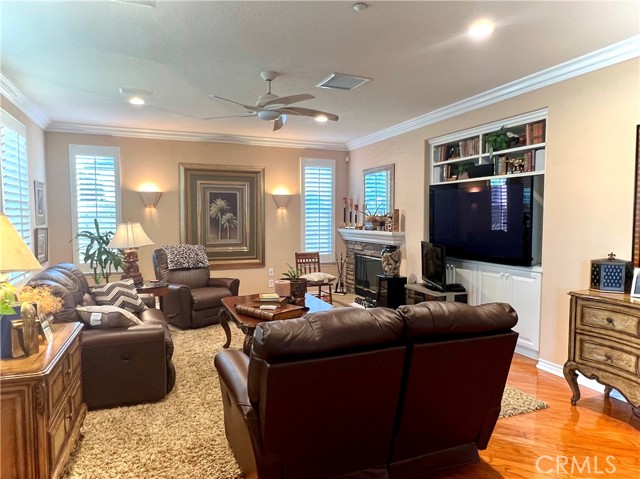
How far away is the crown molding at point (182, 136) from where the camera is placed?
5.95 metres

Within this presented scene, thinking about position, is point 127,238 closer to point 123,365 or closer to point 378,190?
point 123,365

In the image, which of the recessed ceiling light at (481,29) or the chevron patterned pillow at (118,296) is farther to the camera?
the chevron patterned pillow at (118,296)

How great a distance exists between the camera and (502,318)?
2.16 metres

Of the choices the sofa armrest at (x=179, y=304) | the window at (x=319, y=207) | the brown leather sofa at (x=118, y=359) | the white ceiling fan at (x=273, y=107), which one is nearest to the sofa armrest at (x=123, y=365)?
the brown leather sofa at (x=118, y=359)

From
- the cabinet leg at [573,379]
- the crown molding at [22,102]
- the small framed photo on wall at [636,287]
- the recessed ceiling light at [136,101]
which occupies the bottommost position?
the cabinet leg at [573,379]

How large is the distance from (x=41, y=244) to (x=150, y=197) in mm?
1587

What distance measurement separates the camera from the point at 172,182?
21.5 ft

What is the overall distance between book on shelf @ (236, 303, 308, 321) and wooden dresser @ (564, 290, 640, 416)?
7.41 feet

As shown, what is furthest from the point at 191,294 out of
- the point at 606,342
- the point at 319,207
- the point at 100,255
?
the point at 606,342

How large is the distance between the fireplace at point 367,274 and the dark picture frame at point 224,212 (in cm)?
169

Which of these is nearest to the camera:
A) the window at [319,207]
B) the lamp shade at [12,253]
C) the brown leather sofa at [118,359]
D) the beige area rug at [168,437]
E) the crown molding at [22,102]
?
the lamp shade at [12,253]

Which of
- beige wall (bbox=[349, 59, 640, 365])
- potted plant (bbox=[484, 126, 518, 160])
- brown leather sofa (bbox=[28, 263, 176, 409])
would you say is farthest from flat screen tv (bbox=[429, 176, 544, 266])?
brown leather sofa (bbox=[28, 263, 176, 409])

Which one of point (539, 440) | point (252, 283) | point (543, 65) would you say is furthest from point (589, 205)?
point (252, 283)

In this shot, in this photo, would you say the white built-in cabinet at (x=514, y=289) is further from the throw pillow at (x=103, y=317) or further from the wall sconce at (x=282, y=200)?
the throw pillow at (x=103, y=317)
